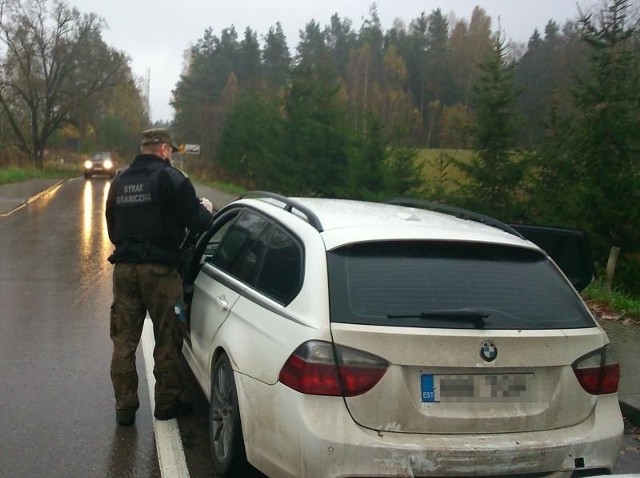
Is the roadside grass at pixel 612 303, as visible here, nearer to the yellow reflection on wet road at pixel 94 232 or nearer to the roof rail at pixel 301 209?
the roof rail at pixel 301 209

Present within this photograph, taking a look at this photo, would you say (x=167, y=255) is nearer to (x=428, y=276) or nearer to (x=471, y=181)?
(x=428, y=276)

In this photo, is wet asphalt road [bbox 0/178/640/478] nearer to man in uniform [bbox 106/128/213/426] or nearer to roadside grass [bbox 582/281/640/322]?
man in uniform [bbox 106/128/213/426]

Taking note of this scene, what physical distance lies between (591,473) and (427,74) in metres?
71.0

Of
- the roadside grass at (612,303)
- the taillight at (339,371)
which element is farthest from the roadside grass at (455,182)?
the taillight at (339,371)

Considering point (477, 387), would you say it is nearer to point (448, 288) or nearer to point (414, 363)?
point (414, 363)

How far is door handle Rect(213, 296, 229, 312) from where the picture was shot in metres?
4.41

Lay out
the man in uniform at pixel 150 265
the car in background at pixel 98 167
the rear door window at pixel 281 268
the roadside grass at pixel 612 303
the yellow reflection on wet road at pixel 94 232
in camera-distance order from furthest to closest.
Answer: the car in background at pixel 98 167, the yellow reflection on wet road at pixel 94 232, the roadside grass at pixel 612 303, the man in uniform at pixel 150 265, the rear door window at pixel 281 268

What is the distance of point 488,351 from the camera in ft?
11.0

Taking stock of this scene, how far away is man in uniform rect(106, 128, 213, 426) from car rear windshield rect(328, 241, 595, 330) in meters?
1.66

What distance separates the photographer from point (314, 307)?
343 cm

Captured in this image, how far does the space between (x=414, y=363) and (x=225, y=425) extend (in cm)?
131

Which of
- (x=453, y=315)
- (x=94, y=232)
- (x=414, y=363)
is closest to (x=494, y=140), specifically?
(x=94, y=232)

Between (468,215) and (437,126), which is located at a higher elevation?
(437,126)

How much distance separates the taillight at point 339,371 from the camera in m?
3.26
